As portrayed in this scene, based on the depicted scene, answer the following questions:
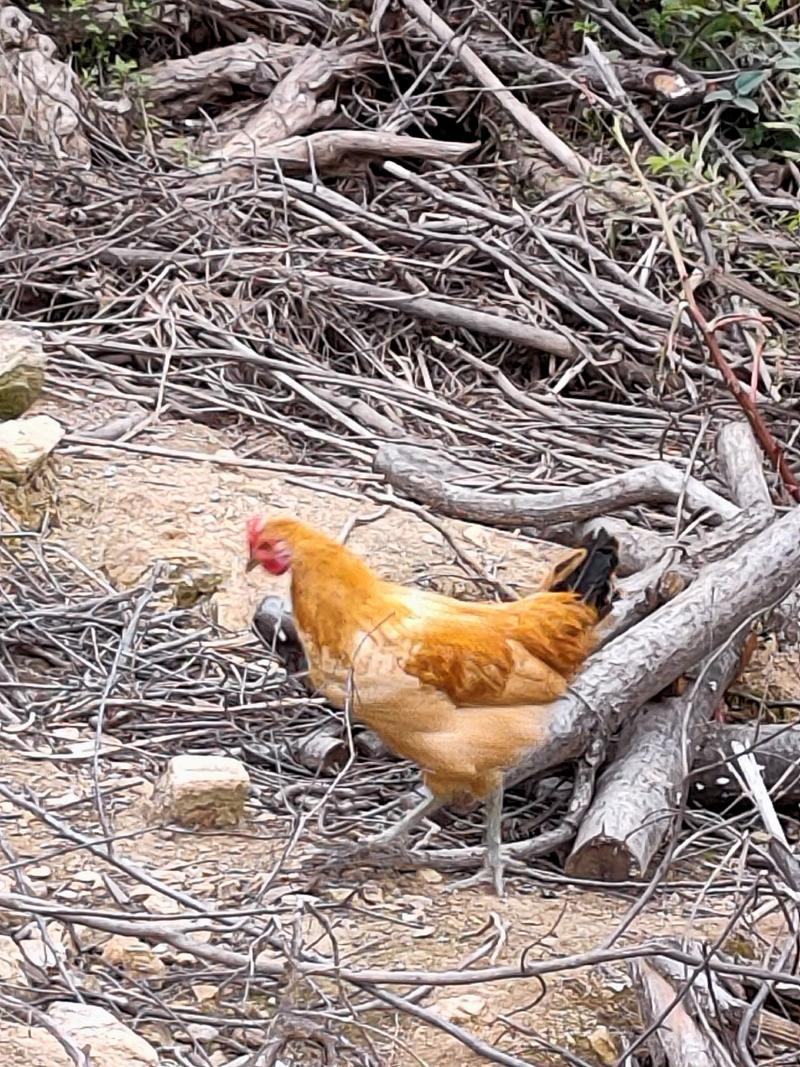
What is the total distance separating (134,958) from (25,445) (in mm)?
2639

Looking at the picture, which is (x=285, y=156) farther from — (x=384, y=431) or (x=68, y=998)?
(x=68, y=998)

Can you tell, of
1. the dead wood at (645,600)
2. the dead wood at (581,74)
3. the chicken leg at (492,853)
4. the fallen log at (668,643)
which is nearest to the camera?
the chicken leg at (492,853)

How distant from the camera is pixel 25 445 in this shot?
5.82 metres

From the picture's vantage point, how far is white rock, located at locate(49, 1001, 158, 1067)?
10.2ft

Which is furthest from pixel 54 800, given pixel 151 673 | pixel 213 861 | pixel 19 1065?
pixel 19 1065

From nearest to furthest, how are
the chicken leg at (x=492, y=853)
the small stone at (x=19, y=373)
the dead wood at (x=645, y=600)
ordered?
the chicken leg at (x=492, y=853)
the dead wood at (x=645, y=600)
the small stone at (x=19, y=373)

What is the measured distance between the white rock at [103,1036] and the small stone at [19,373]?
3.31 m

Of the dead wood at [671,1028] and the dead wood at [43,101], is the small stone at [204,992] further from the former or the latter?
the dead wood at [43,101]

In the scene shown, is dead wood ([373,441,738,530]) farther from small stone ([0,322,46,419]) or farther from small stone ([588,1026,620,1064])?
small stone ([588,1026,620,1064])

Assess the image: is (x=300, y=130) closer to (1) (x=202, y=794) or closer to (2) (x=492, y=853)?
(1) (x=202, y=794)

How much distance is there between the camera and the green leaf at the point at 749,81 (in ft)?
28.0

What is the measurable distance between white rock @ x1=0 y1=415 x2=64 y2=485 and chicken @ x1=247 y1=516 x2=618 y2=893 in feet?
5.69

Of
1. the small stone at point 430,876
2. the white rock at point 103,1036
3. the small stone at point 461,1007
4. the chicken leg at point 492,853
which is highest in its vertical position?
the white rock at point 103,1036

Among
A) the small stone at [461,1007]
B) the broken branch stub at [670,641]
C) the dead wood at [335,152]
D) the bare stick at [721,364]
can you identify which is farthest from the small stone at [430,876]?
the dead wood at [335,152]
